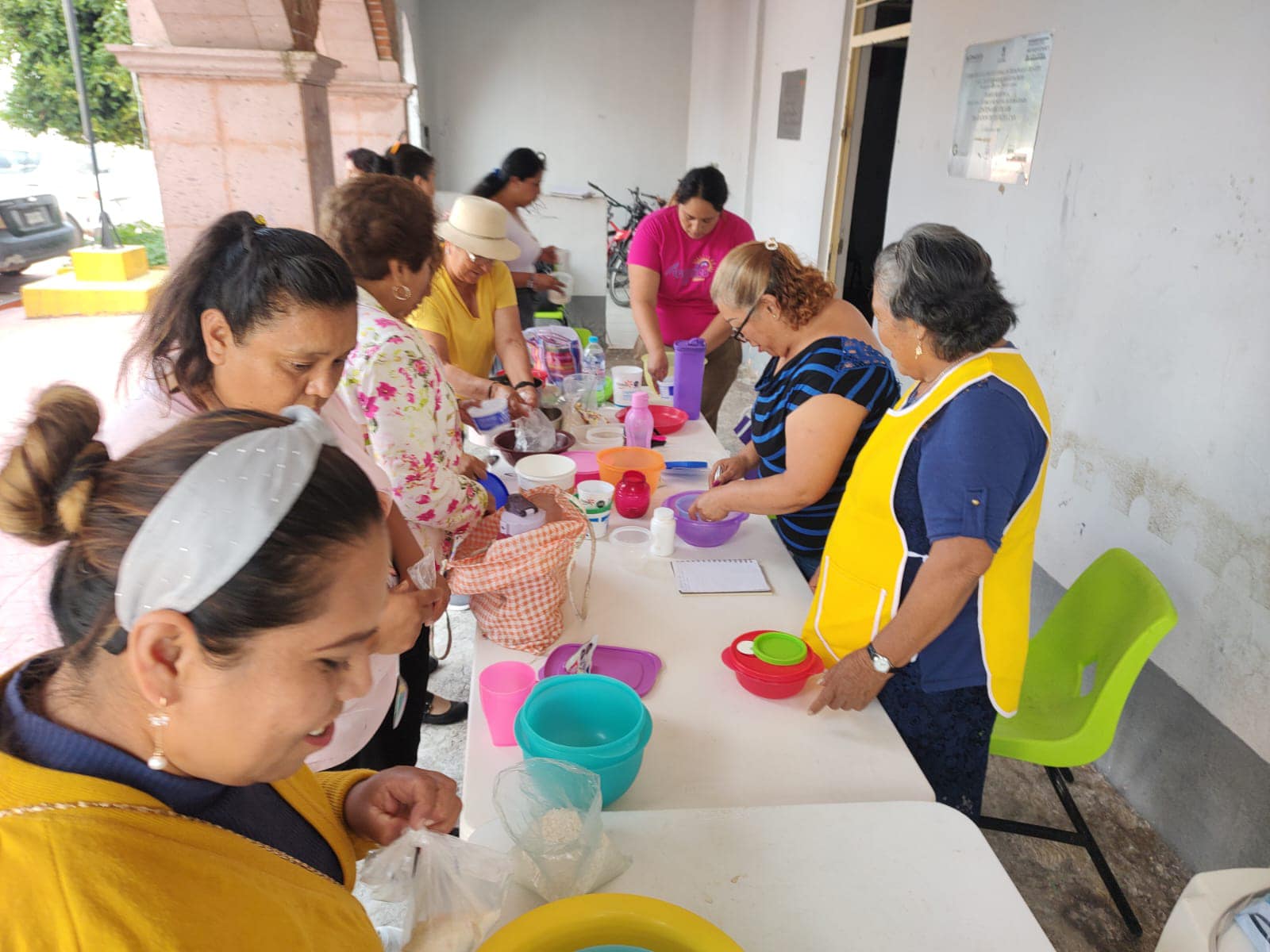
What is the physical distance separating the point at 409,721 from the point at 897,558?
1269 millimetres

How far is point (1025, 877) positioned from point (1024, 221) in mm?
2269

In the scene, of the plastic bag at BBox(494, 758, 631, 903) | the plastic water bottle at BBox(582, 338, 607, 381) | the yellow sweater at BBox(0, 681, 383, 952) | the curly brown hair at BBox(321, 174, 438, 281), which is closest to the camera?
the yellow sweater at BBox(0, 681, 383, 952)

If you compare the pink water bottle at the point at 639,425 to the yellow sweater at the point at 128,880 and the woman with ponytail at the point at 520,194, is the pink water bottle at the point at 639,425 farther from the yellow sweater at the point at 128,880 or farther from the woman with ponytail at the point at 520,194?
the yellow sweater at the point at 128,880

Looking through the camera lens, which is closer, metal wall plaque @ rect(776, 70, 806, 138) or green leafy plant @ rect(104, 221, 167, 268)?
A: metal wall plaque @ rect(776, 70, 806, 138)

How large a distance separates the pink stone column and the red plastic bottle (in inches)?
82.5

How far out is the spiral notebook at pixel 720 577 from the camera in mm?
1872

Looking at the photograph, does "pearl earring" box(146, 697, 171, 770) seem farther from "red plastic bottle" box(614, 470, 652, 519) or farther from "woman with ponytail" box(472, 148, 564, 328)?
"woman with ponytail" box(472, 148, 564, 328)

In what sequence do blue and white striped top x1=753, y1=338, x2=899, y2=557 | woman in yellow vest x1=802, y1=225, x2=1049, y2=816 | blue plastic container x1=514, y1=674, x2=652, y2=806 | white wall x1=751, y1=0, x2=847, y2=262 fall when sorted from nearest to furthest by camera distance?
blue plastic container x1=514, y1=674, x2=652, y2=806 → woman in yellow vest x1=802, y1=225, x2=1049, y2=816 → blue and white striped top x1=753, y1=338, x2=899, y2=557 → white wall x1=751, y1=0, x2=847, y2=262

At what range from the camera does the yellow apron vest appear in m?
1.48

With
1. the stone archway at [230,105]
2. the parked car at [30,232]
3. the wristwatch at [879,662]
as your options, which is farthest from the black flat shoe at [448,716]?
the parked car at [30,232]

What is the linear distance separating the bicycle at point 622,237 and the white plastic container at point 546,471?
625cm

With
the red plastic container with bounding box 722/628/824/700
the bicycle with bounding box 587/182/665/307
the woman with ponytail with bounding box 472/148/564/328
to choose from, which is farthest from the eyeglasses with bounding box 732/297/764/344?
the bicycle with bounding box 587/182/665/307

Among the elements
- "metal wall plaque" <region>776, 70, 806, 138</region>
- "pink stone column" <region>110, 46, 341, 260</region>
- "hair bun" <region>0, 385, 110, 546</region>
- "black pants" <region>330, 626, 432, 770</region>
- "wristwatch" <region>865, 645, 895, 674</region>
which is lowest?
"black pants" <region>330, 626, 432, 770</region>

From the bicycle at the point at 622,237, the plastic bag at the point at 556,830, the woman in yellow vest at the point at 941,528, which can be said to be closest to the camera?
the plastic bag at the point at 556,830
